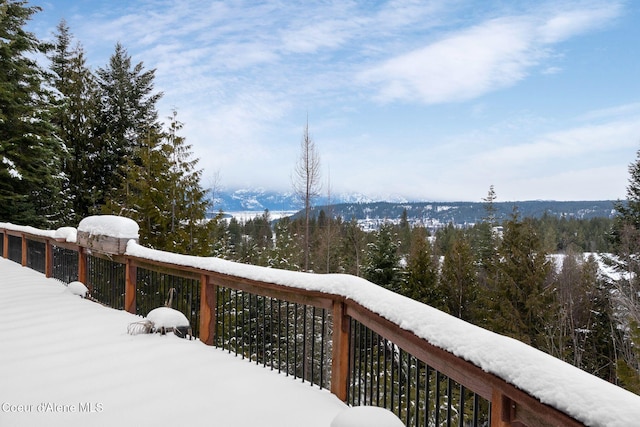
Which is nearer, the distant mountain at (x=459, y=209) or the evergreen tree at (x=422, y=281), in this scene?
the evergreen tree at (x=422, y=281)

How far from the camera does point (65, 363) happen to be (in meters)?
3.89

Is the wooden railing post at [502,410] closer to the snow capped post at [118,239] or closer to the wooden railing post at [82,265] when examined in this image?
the snow capped post at [118,239]

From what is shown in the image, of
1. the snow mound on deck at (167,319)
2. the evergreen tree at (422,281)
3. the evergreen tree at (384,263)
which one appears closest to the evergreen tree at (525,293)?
the evergreen tree at (422,281)

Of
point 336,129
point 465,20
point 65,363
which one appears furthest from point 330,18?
point 336,129

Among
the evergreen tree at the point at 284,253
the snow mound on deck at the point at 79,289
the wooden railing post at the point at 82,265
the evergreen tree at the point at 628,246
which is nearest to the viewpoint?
the snow mound on deck at the point at 79,289

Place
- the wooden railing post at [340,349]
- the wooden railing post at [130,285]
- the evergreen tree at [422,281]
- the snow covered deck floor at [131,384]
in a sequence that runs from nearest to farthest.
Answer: the snow covered deck floor at [131,384] → the wooden railing post at [340,349] → the wooden railing post at [130,285] → the evergreen tree at [422,281]

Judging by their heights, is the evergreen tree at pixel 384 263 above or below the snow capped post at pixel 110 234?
below

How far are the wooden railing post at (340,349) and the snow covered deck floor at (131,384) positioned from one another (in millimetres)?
116

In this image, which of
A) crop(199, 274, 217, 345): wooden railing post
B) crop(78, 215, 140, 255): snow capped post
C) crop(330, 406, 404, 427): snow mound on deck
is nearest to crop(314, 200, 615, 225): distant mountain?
crop(78, 215, 140, 255): snow capped post

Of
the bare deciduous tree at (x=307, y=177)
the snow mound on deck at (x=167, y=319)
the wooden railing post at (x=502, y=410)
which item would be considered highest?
the bare deciduous tree at (x=307, y=177)

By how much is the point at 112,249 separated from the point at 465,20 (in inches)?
511

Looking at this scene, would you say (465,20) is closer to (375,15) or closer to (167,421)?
(375,15)

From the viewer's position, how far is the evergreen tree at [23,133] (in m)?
16.9

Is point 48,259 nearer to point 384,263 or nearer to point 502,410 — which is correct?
point 502,410
